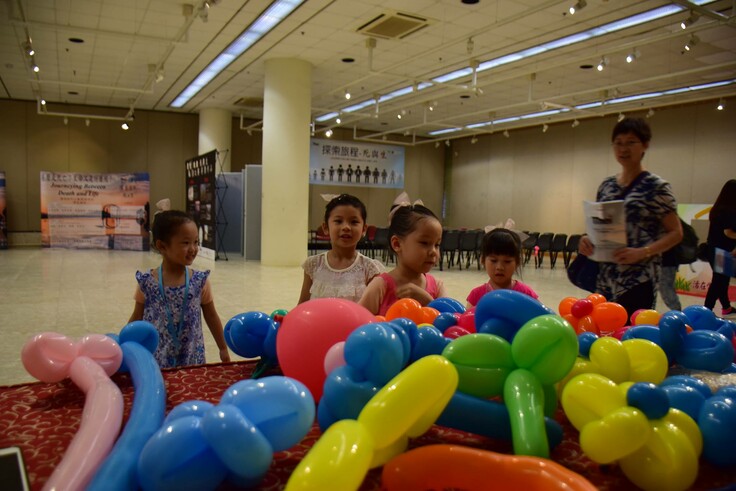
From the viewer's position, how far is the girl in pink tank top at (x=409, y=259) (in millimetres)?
→ 1854

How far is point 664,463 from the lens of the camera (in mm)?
744

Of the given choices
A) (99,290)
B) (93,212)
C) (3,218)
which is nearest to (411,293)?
(99,290)

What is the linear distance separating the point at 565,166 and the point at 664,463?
594 inches

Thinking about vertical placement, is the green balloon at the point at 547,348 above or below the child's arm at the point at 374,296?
above

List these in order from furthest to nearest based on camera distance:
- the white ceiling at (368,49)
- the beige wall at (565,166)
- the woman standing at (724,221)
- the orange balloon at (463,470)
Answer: the beige wall at (565,166) < the white ceiling at (368,49) < the woman standing at (724,221) < the orange balloon at (463,470)

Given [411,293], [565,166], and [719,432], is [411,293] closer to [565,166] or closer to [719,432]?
[719,432]

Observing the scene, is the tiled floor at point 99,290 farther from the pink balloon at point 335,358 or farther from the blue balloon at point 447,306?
the pink balloon at point 335,358

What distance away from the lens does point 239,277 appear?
26.5ft

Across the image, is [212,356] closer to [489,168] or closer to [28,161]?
[28,161]

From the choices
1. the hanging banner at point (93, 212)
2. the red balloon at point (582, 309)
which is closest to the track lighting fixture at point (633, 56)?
the red balloon at point (582, 309)

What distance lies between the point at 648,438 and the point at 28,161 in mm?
16423

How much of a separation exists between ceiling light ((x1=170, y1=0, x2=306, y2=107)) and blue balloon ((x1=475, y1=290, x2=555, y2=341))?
23.0 ft

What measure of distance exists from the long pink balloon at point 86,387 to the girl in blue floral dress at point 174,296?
2.94 feet

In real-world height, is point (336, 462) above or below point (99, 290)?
above
